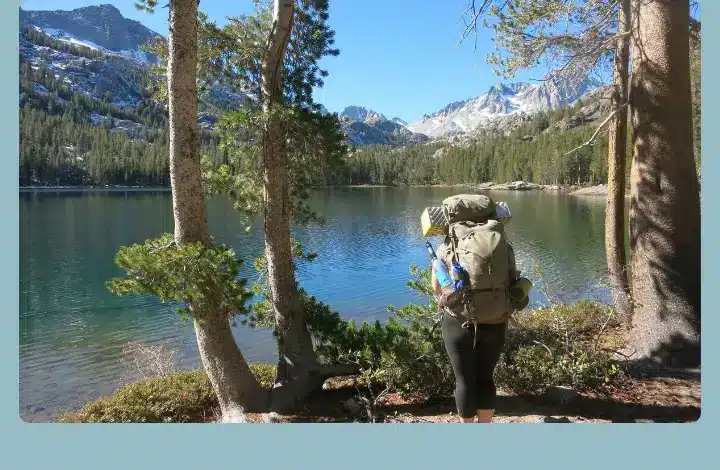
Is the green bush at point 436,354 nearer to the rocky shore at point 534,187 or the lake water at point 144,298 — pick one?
the lake water at point 144,298

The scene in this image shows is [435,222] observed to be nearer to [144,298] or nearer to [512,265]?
[512,265]

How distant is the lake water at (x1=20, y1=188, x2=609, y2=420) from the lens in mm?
10156

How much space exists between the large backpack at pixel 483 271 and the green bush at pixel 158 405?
3493 mm

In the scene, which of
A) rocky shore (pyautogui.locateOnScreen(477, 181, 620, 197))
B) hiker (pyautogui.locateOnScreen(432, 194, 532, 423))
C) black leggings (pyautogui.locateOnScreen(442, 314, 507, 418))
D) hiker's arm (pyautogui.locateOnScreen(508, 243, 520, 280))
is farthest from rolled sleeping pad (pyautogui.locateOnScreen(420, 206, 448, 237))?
rocky shore (pyautogui.locateOnScreen(477, 181, 620, 197))

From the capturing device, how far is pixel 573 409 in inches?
156

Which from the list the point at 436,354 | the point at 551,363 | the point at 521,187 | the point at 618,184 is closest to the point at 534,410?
the point at 551,363

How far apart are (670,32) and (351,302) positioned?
37.2ft

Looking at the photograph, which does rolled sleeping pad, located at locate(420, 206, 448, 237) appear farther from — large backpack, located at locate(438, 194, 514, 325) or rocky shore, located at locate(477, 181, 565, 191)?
rocky shore, located at locate(477, 181, 565, 191)

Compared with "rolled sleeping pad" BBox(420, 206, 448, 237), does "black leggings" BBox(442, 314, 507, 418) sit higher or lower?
lower

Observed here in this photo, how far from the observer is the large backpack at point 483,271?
2.70 m

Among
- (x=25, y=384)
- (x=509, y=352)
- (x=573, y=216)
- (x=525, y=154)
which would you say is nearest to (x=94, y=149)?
(x=525, y=154)

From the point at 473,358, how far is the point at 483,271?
1.86 feet

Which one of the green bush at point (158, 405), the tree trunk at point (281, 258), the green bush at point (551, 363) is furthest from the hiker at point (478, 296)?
the green bush at point (158, 405)

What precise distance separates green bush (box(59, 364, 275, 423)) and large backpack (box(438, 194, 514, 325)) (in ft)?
11.5
